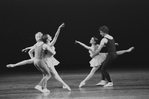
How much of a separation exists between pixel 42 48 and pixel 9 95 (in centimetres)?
97

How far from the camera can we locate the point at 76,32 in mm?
10609

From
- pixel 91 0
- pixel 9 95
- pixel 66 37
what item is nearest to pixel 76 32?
pixel 66 37

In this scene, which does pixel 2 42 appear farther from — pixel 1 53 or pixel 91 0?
pixel 91 0

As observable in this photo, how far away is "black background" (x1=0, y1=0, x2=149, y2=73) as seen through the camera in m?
10.4

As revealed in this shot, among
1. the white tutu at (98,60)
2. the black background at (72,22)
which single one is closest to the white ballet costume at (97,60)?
the white tutu at (98,60)

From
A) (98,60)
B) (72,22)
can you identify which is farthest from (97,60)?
(72,22)

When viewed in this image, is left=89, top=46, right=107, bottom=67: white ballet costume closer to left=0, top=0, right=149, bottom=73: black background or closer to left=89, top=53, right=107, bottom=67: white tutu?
left=89, top=53, right=107, bottom=67: white tutu

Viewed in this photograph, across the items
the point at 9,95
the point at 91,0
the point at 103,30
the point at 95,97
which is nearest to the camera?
the point at 95,97

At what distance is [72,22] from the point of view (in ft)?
34.6

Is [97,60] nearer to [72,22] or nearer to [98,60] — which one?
[98,60]

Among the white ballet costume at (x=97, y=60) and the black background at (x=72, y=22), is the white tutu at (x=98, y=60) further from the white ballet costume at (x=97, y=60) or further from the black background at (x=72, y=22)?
the black background at (x=72, y=22)

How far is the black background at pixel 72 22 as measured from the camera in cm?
1038

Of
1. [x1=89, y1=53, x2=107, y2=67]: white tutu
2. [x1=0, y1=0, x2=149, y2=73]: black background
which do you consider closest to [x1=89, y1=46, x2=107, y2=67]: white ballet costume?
[x1=89, y1=53, x2=107, y2=67]: white tutu

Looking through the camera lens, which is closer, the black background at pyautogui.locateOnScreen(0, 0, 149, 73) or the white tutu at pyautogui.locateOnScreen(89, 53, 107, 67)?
the white tutu at pyautogui.locateOnScreen(89, 53, 107, 67)
